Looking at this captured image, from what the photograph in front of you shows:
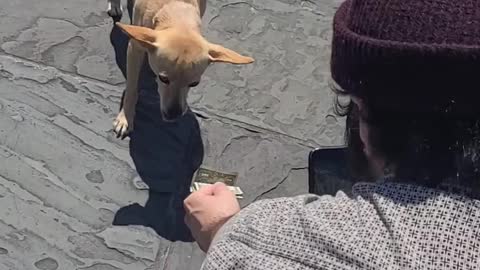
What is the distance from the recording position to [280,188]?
368 cm

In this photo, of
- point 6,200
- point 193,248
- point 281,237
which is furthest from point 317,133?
point 281,237

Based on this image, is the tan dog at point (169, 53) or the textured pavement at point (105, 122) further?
the tan dog at point (169, 53)

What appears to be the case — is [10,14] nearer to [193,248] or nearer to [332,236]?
[193,248]

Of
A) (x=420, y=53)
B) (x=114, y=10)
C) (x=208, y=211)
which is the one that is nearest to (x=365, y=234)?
(x=420, y=53)

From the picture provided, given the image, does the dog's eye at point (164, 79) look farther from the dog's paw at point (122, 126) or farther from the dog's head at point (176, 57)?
the dog's paw at point (122, 126)

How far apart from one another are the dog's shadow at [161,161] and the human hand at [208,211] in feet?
4.75

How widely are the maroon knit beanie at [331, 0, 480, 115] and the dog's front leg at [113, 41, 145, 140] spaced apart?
2354 mm

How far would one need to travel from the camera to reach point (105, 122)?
3748mm

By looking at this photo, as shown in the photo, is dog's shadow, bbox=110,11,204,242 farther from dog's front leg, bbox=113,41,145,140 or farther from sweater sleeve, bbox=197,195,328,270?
sweater sleeve, bbox=197,195,328,270

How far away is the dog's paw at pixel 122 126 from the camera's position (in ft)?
12.1

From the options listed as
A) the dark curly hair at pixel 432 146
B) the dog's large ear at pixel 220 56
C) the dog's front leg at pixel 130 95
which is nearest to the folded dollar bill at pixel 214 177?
the dog's front leg at pixel 130 95

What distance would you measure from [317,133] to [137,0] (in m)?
1.02

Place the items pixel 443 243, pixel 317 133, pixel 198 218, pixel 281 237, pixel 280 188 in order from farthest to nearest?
pixel 317 133 < pixel 280 188 < pixel 198 218 < pixel 281 237 < pixel 443 243

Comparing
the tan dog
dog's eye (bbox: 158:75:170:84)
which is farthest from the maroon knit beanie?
dog's eye (bbox: 158:75:170:84)
